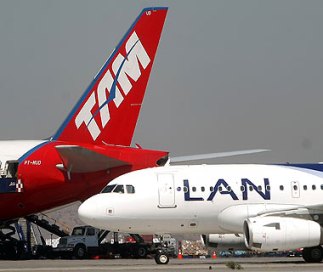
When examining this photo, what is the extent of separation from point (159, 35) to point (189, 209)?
43.1 ft

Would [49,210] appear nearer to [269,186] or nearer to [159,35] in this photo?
[159,35]

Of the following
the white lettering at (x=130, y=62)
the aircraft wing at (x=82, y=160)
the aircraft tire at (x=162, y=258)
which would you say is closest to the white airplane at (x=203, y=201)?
the aircraft tire at (x=162, y=258)

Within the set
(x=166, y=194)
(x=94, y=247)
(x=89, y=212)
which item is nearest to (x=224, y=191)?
(x=166, y=194)

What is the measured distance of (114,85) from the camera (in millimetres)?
47656

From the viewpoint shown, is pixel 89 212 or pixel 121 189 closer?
pixel 89 212

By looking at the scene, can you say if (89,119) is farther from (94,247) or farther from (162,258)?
(162,258)

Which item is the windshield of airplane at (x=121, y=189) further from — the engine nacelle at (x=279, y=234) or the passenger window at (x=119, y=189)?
the engine nacelle at (x=279, y=234)

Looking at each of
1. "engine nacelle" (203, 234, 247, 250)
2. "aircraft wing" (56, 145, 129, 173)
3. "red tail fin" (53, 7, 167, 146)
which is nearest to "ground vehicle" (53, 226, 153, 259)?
"red tail fin" (53, 7, 167, 146)

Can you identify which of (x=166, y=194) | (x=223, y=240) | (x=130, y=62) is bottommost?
(x=223, y=240)

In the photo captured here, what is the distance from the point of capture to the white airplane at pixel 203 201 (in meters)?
37.7

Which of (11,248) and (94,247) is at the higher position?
(94,247)

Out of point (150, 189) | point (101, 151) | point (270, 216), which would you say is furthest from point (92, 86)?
point (270, 216)

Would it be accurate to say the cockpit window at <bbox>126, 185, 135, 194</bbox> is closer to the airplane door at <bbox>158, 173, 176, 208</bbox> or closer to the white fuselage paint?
the white fuselage paint

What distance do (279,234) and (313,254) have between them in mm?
2102
